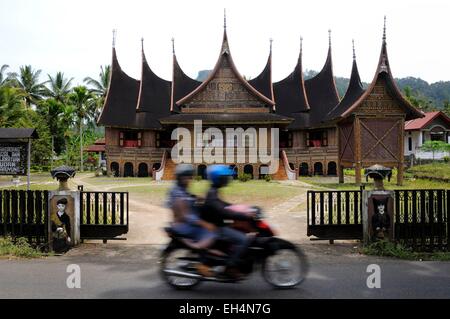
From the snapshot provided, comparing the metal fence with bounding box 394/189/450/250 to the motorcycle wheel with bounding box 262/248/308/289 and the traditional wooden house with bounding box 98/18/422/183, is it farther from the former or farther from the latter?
the traditional wooden house with bounding box 98/18/422/183

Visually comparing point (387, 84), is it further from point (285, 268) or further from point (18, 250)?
point (18, 250)

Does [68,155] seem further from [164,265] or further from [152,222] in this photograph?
[164,265]

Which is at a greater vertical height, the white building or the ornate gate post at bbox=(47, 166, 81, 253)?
the white building

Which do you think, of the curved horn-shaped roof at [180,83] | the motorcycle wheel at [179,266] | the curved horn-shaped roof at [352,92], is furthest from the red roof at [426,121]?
the motorcycle wheel at [179,266]

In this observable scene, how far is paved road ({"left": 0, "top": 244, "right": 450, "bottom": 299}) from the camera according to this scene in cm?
556

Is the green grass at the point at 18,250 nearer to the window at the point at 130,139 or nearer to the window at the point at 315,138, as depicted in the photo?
the window at the point at 130,139

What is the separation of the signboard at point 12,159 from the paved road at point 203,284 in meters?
3.54

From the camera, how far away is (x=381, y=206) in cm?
836

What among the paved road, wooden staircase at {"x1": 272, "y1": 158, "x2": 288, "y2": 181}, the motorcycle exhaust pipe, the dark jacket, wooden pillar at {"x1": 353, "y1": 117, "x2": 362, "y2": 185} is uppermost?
wooden pillar at {"x1": 353, "y1": 117, "x2": 362, "y2": 185}

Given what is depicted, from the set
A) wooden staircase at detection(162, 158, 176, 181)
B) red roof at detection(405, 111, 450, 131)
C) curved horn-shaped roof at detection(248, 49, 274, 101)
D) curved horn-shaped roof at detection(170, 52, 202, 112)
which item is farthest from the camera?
red roof at detection(405, 111, 450, 131)

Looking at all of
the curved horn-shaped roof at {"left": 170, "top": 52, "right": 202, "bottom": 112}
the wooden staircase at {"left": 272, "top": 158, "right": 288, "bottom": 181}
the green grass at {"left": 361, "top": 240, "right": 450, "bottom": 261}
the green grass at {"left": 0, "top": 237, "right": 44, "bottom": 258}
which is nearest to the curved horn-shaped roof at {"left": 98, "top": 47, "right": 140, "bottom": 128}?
the curved horn-shaped roof at {"left": 170, "top": 52, "right": 202, "bottom": 112}

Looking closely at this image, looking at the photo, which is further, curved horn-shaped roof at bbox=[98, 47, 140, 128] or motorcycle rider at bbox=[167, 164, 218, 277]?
curved horn-shaped roof at bbox=[98, 47, 140, 128]

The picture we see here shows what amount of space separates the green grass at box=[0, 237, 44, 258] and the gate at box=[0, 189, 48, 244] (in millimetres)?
240

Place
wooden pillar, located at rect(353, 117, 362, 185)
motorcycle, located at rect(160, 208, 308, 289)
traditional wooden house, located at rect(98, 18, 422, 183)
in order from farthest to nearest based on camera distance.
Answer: traditional wooden house, located at rect(98, 18, 422, 183) < wooden pillar, located at rect(353, 117, 362, 185) < motorcycle, located at rect(160, 208, 308, 289)
